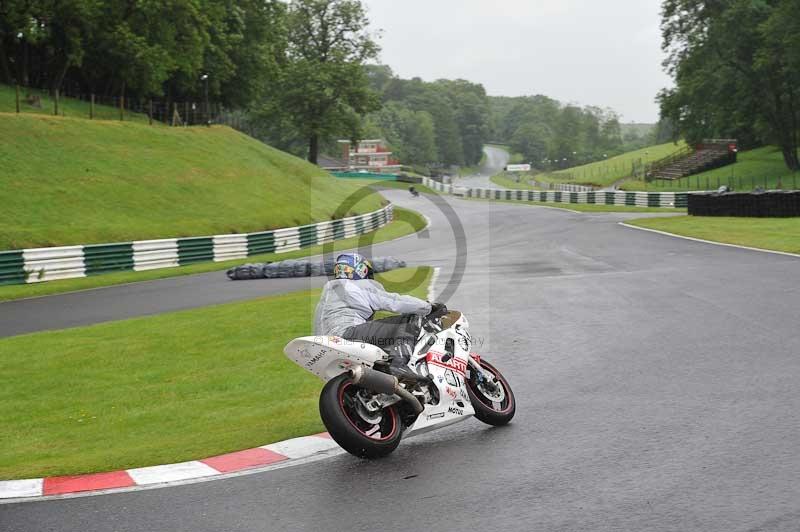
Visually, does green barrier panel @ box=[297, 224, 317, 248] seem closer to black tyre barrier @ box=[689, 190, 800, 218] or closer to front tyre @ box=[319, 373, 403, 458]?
black tyre barrier @ box=[689, 190, 800, 218]

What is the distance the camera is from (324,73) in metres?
84.9

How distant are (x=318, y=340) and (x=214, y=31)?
62.7 metres

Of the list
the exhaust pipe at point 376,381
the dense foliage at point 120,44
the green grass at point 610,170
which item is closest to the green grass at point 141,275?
the exhaust pipe at point 376,381

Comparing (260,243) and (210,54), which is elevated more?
(210,54)

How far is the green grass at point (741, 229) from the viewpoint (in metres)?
26.6

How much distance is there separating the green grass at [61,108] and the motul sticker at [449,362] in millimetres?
43789

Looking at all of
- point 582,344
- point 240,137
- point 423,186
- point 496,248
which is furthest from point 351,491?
point 423,186

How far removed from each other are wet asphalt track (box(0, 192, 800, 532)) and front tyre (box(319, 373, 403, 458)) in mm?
167

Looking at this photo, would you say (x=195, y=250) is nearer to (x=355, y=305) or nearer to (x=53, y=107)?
(x=355, y=305)

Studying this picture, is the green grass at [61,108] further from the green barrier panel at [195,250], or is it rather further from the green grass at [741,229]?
the green grass at [741,229]

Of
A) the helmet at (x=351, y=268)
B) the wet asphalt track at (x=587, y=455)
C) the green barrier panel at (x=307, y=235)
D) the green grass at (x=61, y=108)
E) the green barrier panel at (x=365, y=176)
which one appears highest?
the green grass at (x=61, y=108)

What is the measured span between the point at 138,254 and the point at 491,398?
2315 centimetres

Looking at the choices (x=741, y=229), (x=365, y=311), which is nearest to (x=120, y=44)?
(x=741, y=229)

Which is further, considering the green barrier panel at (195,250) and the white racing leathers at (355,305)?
the green barrier panel at (195,250)
